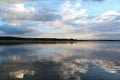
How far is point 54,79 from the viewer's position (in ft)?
63.8

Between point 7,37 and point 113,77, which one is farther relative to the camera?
point 7,37

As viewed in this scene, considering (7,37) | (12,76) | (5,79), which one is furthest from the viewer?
(7,37)

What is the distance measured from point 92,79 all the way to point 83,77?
43.2 inches

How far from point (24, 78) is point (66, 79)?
320 centimetres

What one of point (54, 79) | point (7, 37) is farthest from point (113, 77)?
point (7, 37)

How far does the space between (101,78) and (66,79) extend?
112 inches

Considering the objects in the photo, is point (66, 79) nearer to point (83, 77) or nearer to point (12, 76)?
point (83, 77)

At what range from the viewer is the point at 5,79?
18969mm

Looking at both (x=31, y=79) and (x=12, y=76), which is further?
(x=12, y=76)

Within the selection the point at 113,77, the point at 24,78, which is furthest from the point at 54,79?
the point at 113,77

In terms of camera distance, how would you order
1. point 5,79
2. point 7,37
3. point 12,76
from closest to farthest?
point 5,79 → point 12,76 → point 7,37

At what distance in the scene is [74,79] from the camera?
63.2ft

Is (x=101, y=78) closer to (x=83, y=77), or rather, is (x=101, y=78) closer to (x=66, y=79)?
(x=83, y=77)

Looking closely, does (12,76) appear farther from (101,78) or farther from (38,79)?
(101,78)
